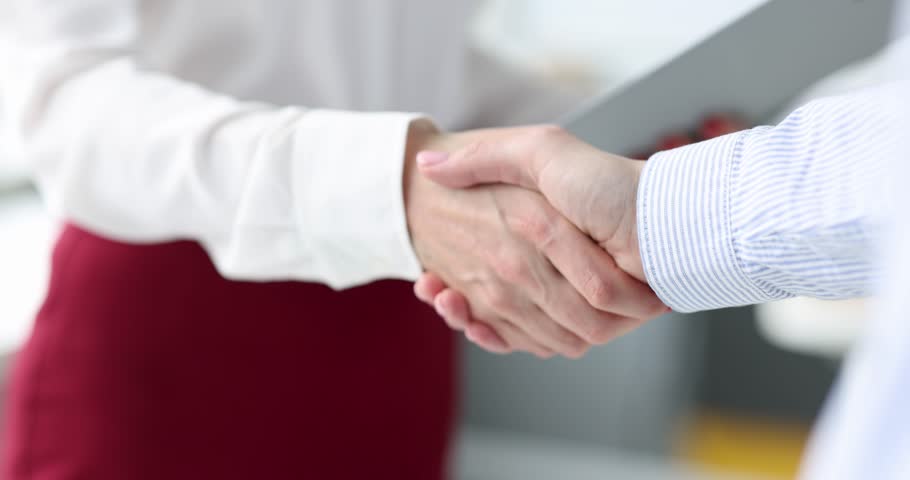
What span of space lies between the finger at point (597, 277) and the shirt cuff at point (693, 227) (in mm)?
27

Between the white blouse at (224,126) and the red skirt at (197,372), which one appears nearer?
the white blouse at (224,126)

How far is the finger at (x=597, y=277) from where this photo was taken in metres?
0.61

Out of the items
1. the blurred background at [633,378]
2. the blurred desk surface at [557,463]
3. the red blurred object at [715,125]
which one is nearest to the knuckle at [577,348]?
the red blurred object at [715,125]

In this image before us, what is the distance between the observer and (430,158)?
25.7 inches

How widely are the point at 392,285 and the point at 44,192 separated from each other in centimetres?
33

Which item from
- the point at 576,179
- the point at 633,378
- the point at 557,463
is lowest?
the point at 557,463

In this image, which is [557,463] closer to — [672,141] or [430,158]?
[672,141]

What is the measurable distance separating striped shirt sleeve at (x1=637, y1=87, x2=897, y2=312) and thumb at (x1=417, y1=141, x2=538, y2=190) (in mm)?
97

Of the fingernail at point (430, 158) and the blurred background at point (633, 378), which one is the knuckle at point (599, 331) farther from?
the blurred background at point (633, 378)

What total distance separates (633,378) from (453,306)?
5.05 ft

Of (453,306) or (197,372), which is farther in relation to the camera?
(197,372)

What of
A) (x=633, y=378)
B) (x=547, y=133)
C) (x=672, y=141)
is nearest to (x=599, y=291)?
(x=547, y=133)

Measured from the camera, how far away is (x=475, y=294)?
701mm

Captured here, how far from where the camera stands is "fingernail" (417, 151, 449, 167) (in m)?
0.65
